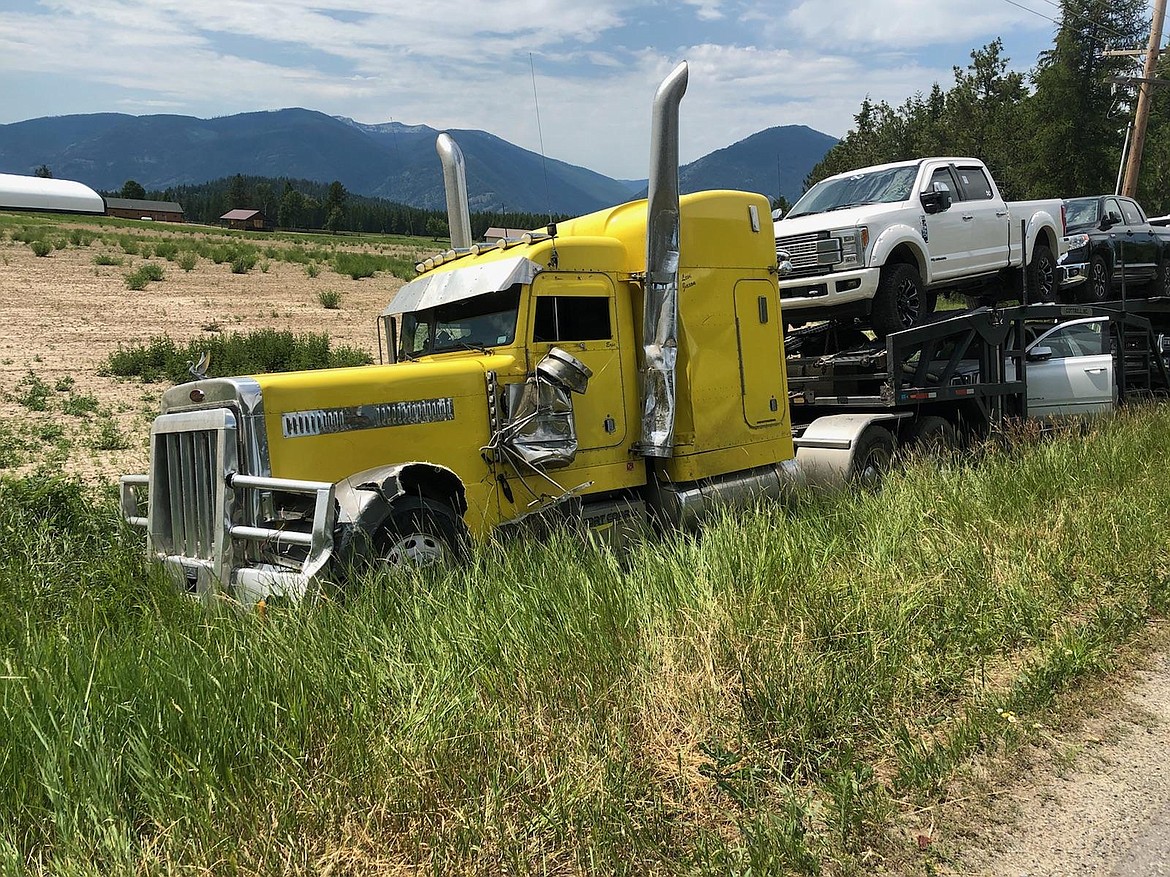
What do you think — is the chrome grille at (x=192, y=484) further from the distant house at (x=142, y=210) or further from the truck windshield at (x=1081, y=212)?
the distant house at (x=142, y=210)

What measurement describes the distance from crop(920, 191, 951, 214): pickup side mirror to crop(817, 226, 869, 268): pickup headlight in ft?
3.76

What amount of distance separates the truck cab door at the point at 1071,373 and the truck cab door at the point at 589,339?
23.9ft

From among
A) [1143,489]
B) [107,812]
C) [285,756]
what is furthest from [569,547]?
[1143,489]

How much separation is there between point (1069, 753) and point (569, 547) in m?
2.88

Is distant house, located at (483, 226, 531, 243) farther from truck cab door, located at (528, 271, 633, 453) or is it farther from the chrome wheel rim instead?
the chrome wheel rim

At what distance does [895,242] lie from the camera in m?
9.52

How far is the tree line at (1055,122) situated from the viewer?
4184 centimetres

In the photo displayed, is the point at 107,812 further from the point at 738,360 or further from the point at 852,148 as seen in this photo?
the point at 852,148

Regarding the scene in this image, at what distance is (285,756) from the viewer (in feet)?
10.1

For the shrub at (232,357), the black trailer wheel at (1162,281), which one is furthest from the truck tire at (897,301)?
the shrub at (232,357)

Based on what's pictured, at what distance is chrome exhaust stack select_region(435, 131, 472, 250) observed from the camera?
9055mm

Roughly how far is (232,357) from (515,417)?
12425 millimetres

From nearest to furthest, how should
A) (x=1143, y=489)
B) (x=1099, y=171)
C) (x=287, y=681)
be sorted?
(x=287, y=681) → (x=1143, y=489) → (x=1099, y=171)

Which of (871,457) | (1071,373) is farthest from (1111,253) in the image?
(871,457)
